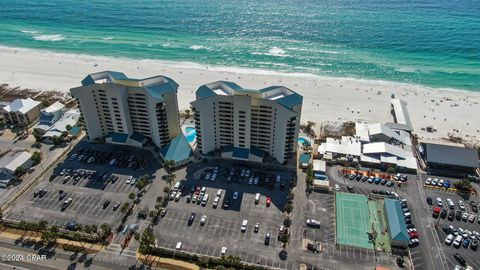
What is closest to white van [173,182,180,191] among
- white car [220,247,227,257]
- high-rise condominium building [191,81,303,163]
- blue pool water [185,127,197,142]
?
high-rise condominium building [191,81,303,163]

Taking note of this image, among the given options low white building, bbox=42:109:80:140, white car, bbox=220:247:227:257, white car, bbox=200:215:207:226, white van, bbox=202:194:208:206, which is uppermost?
low white building, bbox=42:109:80:140

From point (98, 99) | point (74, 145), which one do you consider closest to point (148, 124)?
point (98, 99)

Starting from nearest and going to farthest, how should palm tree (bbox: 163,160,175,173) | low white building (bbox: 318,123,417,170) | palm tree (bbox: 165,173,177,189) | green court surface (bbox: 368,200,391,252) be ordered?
green court surface (bbox: 368,200,391,252) → palm tree (bbox: 165,173,177,189) → palm tree (bbox: 163,160,175,173) → low white building (bbox: 318,123,417,170)

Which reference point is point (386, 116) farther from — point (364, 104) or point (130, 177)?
point (130, 177)

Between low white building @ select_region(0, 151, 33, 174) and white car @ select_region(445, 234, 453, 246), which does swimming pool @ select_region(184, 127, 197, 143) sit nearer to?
low white building @ select_region(0, 151, 33, 174)

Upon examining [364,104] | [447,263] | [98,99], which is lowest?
[447,263]

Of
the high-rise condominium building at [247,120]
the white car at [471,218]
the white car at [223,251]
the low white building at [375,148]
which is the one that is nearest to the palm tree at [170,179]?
the high-rise condominium building at [247,120]
